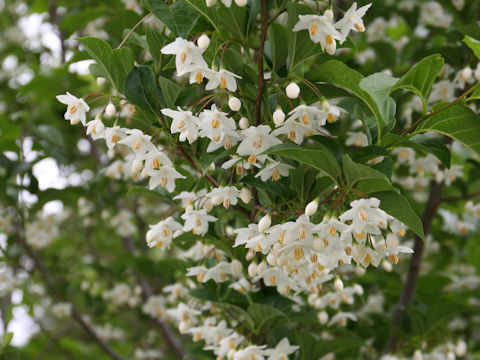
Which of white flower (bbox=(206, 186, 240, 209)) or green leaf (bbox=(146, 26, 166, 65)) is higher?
green leaf (bbox=(146, 26, 166, 65))

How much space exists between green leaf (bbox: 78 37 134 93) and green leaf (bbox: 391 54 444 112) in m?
1.11

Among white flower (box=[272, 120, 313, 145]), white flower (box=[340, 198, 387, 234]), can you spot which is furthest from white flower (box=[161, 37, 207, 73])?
white flower (box=[340, 198, 387, 234])

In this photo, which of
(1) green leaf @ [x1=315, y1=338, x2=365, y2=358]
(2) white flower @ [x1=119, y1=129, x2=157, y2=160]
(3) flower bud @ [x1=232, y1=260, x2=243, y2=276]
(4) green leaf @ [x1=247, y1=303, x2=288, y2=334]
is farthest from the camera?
(1) green leaf @ [x1=315, y1=338, x2=365, y2=358]

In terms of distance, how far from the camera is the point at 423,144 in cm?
215

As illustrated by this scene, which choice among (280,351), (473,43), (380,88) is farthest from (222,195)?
(473,43)

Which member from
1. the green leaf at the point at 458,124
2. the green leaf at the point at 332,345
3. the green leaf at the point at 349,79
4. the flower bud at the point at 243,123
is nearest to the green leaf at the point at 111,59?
the flower bud at the point at 243,123

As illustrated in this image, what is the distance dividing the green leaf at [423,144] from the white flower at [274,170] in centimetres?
39

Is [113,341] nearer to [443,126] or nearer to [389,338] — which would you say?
[389,338]

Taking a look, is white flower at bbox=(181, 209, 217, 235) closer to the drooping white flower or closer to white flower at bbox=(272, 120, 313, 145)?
the drooping white flower

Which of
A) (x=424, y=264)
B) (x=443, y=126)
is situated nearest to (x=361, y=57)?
(x=424, y=264)

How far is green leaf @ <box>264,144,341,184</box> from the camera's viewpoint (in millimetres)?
1771

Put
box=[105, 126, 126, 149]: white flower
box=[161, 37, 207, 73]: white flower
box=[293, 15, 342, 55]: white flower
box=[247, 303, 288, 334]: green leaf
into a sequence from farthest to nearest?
box=[247, 303, 288, 334]: green leaf
box=[105, 126, 126, 149]: white flower
box=[161, 37, 207, 73]: white flower
box=[293, 15, 342, 55]: white flower

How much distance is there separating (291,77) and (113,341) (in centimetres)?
556

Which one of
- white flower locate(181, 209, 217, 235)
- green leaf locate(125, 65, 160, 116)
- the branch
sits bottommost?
the branch
